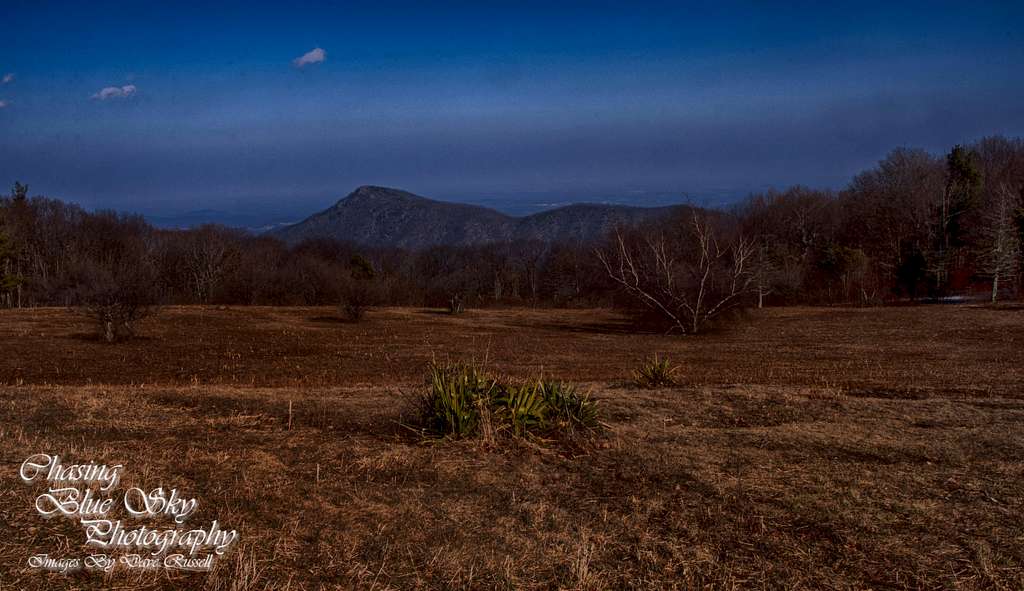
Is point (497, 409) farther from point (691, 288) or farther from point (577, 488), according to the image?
point (691, 288)

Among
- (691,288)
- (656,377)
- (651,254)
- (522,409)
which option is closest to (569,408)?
(522,409)

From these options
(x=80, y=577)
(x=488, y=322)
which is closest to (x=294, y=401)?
(x=80, y=577)

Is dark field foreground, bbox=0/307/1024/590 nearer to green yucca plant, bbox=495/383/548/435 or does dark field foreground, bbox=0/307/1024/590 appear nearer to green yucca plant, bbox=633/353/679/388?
green yucca plant, bbox=495/383/548/435

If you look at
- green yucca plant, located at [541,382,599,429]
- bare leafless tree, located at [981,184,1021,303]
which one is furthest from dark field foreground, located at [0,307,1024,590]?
bare leafless tree, located at [981,184,1021,303]

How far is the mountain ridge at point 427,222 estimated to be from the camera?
97.6 m

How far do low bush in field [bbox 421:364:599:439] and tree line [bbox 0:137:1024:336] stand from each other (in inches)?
1026

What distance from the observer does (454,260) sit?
7225 centimetres

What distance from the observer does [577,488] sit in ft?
17.4

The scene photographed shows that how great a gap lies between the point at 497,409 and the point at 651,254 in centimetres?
3288

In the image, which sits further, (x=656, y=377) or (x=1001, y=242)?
(x=1001, y=242)

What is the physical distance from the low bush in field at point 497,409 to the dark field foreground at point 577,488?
0.31 meters

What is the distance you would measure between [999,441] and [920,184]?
58184mm

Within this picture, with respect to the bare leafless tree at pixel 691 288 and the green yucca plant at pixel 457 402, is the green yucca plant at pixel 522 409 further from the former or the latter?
the bare leafless tree at pixel 691 288

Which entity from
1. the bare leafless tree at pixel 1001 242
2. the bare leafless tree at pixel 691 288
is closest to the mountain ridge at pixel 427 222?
the bare leafless tree at pixel 1001 242
